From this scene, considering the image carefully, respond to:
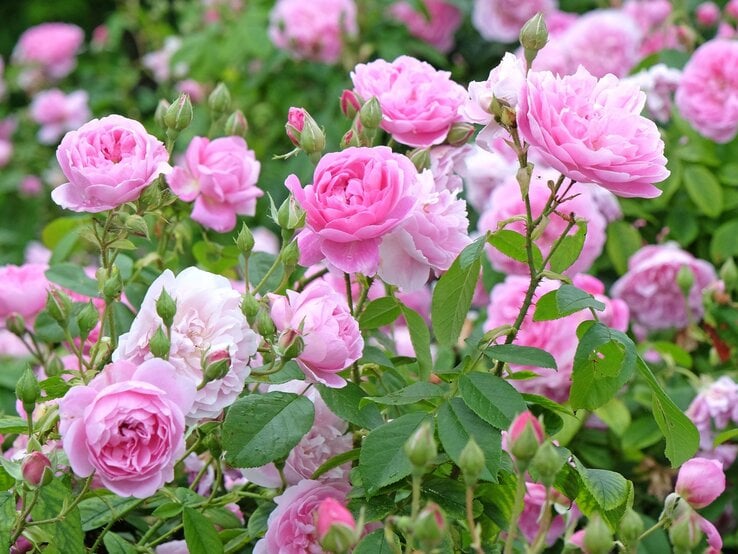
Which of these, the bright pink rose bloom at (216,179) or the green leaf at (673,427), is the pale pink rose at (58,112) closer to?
the bright pink rose bloom at (216,179)

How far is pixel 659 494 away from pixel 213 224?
75 cm

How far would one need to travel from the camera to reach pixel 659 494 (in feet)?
5.12

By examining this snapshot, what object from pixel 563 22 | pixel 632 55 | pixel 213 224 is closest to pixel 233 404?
pixel 213 224

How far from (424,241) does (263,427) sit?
8.6 inches

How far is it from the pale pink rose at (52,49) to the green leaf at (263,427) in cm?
280

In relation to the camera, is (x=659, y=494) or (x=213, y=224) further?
(x=659, y=494)

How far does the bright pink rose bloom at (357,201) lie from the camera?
0.96 meters

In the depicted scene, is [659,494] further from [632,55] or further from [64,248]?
[632,55]

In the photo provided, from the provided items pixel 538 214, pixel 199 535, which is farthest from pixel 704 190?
pixel 199 535

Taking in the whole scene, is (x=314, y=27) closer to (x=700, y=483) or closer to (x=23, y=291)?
(x=23, y=291)

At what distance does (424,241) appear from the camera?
Answer: 3.33 feet

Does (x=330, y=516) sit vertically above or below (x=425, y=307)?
above

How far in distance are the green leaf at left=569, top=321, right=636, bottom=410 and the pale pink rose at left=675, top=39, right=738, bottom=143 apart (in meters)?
0.99

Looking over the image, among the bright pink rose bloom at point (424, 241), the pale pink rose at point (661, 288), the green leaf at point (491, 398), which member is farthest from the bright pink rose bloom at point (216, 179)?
the pale pink rose at point (661, 288)
